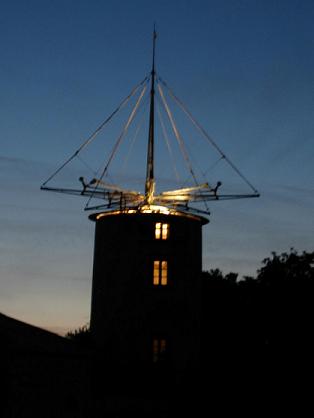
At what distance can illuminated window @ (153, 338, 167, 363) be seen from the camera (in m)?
46.5

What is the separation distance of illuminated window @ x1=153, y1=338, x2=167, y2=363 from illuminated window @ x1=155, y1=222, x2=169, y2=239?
21.9 ft

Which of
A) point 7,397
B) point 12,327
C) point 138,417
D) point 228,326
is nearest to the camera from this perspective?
point 7,397

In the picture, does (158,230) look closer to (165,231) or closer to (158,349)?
(165,231)

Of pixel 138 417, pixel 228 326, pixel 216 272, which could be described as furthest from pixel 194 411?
pixel 216 272

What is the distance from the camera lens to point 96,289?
48.8 metres

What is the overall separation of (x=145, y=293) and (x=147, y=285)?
54cm

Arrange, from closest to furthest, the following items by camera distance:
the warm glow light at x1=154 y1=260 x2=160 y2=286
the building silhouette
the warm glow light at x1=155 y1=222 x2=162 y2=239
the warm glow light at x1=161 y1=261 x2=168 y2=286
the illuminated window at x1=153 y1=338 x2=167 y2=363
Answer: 1. the illuminated window at x1=153 y1=338 x2=167 y2=363
2. the building silhouette
3. the warm glow light at x1=154 y1=260 x2=160 y2=286
4. the warm glow light at x1=161 y1=261 x2=168 y2=286
5. the warm glow light at x1=155 y1=222 x2=162 y2=239

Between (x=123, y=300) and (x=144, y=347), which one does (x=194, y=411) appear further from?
(x=123, y=300)

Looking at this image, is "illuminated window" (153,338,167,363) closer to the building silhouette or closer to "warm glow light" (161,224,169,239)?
the building silhouette

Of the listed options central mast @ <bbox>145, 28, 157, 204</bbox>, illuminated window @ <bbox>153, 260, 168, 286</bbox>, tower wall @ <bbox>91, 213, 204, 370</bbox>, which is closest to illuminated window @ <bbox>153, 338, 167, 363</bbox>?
tower wall @ <bbox>91, 213, 204, 370</bbox>

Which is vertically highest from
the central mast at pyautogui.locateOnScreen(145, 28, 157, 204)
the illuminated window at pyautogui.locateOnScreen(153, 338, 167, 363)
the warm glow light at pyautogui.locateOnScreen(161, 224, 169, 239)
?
the central mast at pyautogui.locateOnScreen(145, 28, 157, 204)

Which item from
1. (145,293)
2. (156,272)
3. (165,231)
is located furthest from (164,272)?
(165,231)

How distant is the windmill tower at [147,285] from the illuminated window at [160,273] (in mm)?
65

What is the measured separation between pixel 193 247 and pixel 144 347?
24.9 ft
